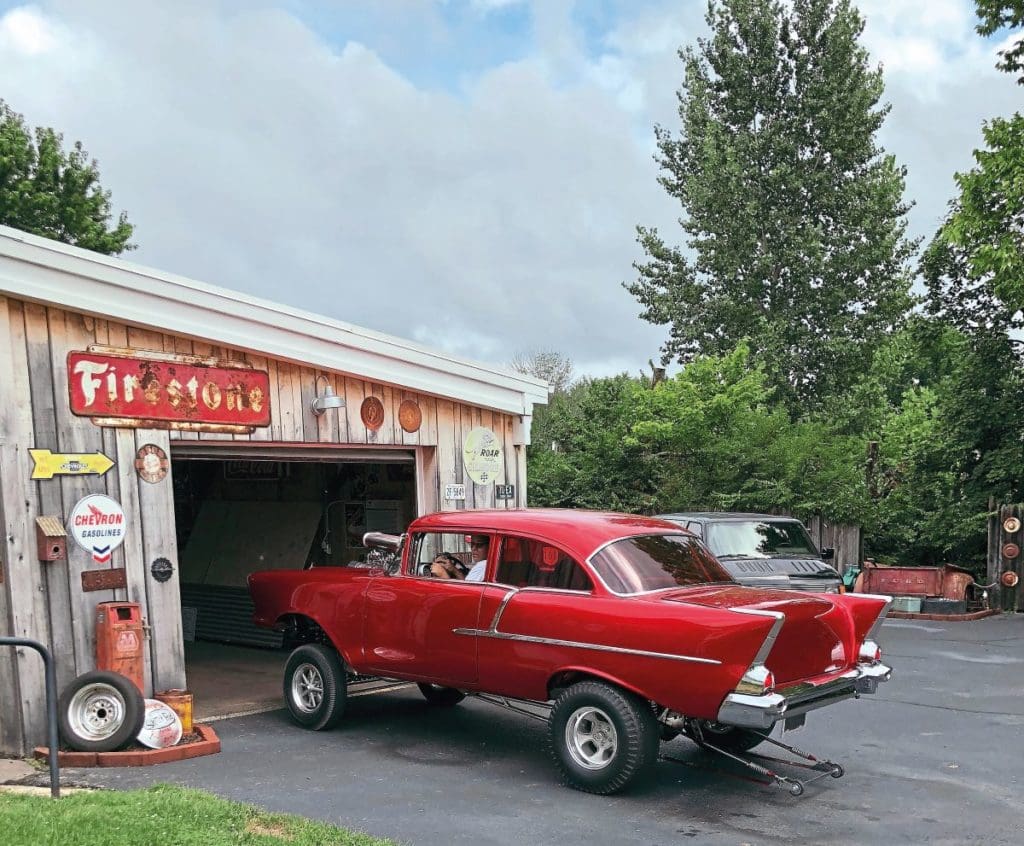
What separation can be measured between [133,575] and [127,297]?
7.40 feet

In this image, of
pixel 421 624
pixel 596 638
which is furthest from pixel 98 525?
pixel 596 638

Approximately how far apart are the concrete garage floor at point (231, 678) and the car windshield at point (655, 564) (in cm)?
410

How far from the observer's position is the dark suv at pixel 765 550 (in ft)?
37.1

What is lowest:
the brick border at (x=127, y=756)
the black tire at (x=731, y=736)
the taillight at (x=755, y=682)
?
the black tire at (x=731, y=736)

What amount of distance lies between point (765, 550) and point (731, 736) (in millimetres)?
4980

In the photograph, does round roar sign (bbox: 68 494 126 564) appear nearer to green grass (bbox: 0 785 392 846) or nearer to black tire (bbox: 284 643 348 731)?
black tire (bbox: 284 643 348 731)

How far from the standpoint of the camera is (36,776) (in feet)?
21.9

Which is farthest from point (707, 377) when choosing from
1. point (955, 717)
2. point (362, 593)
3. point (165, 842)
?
point (165, 842)

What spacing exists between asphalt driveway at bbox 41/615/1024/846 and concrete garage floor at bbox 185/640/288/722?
0.51m

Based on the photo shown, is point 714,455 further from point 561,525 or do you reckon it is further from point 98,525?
point 98,525

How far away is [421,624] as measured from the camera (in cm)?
730

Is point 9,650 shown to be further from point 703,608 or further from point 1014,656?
point 1014,656

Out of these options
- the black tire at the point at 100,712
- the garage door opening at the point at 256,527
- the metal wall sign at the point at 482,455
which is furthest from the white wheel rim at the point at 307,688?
the metal wall sign at the point at 482,455

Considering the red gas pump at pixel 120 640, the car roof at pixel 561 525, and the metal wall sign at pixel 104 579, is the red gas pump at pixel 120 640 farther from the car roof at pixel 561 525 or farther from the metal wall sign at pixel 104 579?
the car roof at pixel 561 525
